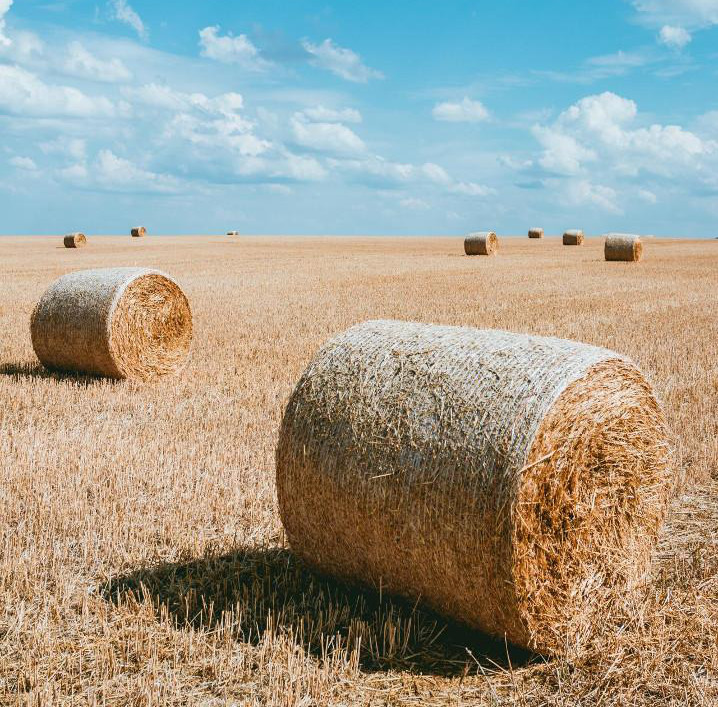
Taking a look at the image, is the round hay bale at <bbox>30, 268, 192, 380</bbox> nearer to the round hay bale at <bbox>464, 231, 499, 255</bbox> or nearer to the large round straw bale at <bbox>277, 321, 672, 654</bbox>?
the large round straw bale at <bbox>277, 321, 672, 654</bbox>

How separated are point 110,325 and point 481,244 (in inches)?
1172

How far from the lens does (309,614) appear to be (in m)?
4.46

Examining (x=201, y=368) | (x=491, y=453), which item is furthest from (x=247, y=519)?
(x=201, y=368)

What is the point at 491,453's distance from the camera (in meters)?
4.05

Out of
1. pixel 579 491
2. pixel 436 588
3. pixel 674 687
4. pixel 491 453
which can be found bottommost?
pixel 674 687

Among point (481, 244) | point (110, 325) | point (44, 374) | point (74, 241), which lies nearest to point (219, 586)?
point (110, 325)

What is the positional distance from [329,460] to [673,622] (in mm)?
2074

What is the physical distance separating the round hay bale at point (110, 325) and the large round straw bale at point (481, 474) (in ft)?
20.4

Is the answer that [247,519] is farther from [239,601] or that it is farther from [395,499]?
[395,499]

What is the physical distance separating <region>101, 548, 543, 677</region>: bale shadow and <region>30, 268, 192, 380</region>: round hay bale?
5.89m

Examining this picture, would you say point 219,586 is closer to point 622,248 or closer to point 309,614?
point 309,614

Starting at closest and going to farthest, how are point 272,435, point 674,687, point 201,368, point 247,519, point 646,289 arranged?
point 674,687 < point 247,519 < point 272,435 < point 201,368 < point 646,289

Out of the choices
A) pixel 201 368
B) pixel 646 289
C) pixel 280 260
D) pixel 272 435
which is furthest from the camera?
pixel 280 260

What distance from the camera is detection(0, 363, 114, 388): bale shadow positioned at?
412 inches
